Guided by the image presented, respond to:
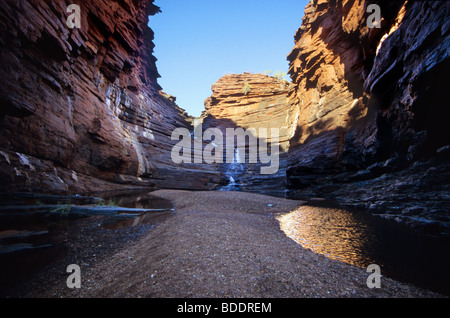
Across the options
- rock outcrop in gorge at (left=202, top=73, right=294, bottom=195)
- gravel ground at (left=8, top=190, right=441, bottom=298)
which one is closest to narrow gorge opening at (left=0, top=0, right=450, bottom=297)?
gravel ground at (left=8, top=190, right=441, bottom=298)

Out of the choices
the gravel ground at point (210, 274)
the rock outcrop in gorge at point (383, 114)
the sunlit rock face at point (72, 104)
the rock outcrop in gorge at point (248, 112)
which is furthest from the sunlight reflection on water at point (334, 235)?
the rock outcrop in gorge at point (248, 112)

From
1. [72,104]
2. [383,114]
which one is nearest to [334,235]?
[383,114]

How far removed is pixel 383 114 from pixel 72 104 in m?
24.7

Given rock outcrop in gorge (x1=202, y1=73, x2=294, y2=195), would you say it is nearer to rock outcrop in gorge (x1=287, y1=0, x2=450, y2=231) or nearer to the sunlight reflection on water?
rock outcrop in gorge (x1=287, y1=0, x2=450, y2=231)

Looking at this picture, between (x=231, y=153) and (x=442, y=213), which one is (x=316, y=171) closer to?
(x=442, y=213)

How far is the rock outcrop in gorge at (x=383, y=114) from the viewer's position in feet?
25.2

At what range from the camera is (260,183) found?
2673 centimetres

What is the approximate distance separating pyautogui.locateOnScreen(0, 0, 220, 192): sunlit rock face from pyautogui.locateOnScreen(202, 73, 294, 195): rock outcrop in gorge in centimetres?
925

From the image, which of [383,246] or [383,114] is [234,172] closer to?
[383,114]

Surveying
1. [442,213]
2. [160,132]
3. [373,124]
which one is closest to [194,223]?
[442,213]

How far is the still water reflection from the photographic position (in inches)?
144

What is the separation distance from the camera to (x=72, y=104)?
1340 cm

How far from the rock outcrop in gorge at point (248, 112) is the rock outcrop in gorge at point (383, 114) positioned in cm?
804
